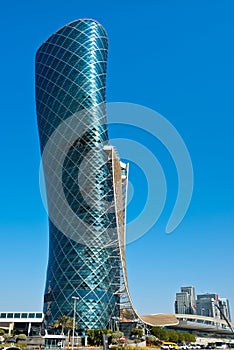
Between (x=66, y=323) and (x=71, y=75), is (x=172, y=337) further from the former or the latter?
(x=71, y=75)

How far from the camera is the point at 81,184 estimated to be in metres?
91.8

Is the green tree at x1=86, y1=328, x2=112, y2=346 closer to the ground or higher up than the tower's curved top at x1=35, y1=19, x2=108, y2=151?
closer to the ground

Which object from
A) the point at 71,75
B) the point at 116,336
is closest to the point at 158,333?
the point at 116,336

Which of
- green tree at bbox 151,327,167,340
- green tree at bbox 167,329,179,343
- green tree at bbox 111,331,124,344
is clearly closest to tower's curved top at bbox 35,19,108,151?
green tree at bbox 111,331,124,344

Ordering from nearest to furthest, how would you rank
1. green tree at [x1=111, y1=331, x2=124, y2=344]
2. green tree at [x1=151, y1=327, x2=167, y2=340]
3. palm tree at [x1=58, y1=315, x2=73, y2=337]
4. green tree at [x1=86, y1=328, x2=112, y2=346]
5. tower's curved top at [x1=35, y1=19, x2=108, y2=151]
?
green tree at [x1=111, y1=331, x2=124, y2=344]
palm tree at [x1=58, y1=315, x2=73, y2=337]
green tree at [x1=86, y1=328, x2=112, y2=346]
green tree at [x1=151, y1=327, x2=167, y2=340]
tower's curved top at [x1=35, y1=19, x2=108, y2=151]

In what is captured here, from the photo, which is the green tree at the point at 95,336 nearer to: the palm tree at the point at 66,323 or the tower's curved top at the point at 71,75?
the palm tree at the point at 66,323

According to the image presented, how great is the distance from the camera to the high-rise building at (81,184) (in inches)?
3386

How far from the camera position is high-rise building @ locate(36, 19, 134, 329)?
86.0 meters

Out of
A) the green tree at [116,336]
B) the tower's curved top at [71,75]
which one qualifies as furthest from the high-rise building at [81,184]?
the green tree at [116,336]

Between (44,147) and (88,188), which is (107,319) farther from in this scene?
(44,147)

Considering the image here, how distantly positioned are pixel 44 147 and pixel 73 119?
1068 centimetres

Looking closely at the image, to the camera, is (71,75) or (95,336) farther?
(71,75)

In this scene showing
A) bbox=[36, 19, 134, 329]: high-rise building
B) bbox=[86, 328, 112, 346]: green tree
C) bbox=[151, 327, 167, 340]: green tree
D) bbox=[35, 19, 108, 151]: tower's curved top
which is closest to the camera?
bbox=[86, 328, 112, 346]: green tree

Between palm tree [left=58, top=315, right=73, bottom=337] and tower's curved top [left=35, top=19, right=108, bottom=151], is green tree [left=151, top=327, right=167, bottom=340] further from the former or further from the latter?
tower's curved top [left=35, top=19, right=108, bottom=151]
